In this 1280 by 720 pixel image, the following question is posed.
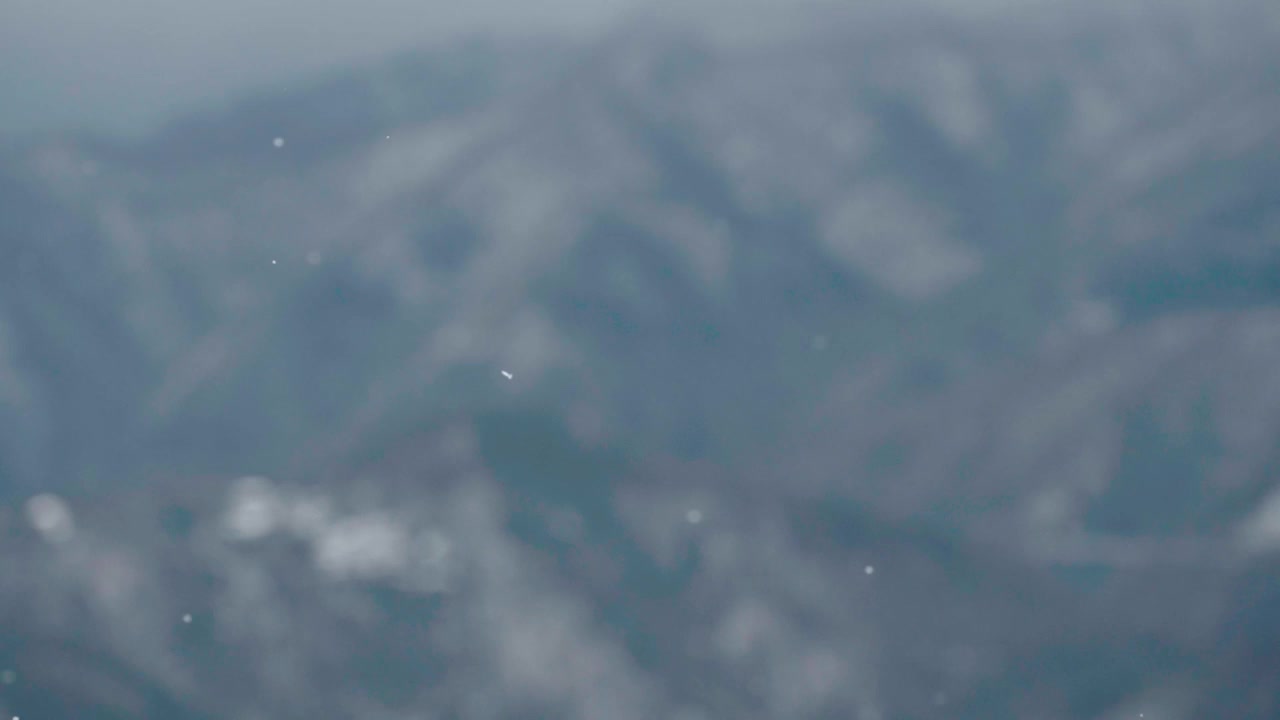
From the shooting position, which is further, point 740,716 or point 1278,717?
point 740,716

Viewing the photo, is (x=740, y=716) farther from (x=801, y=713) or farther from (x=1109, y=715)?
(x=1109, y=715)

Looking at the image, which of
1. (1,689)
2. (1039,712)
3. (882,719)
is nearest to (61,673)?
(1,689)

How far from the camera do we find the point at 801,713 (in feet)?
654

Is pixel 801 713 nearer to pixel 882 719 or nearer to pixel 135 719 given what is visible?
pixel 882 719

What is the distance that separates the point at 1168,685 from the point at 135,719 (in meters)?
138

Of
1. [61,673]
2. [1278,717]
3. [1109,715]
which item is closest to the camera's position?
[1278,717]

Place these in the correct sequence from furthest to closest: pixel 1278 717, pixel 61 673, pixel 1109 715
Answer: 1. pixel 61 673
2. pixel 1109 715
3. pixel 1278 717

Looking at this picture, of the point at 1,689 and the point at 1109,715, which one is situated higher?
the point at 1109,715

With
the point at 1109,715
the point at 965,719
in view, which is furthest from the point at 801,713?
the point at 1109,715

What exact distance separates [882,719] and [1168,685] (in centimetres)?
3852

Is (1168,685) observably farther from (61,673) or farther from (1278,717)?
(61,673)

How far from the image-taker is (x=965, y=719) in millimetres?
194875

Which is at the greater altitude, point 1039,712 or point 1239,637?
point 1239,637

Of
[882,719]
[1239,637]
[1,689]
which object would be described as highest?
[1239,637]
